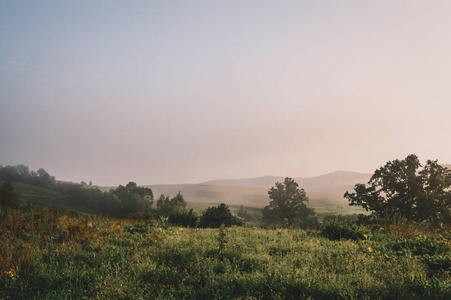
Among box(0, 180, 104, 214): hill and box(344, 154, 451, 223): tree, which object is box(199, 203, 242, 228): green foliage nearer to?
box(344, 154, 451, 223): tree

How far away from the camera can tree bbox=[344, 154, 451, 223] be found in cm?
2262

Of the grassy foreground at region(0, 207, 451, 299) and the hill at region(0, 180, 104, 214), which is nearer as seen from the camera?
the grassy foreground at region(0, 207, 451, 299)

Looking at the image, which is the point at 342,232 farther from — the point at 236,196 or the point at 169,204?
the point at 236,196

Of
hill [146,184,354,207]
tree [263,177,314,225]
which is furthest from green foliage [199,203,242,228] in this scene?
hill [146,184,354,207]

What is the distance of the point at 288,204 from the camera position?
158 ft

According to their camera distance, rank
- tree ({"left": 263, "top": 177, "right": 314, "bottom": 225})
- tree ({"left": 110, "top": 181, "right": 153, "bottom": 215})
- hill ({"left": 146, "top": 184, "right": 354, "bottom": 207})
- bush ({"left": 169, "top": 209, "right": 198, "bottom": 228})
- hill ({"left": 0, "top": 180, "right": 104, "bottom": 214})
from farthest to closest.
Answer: hill ({"left": 146, "top": 184, "right": 354, "bottom": 207}) → hill ({"left": 0, "top": 180, "right": 104, "bottom": 214}) → tree ({"left": 110, "top": 181, "right": 153, "bottom": 215}) → tree ({"left": 263, "top": 177, "right": 314, "bottom": 225}) → bush ({"left": 169, "top": 209, "right": 198, "bottom": 228})

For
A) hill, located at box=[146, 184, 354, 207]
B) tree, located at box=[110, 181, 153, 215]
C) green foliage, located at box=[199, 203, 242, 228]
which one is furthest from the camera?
hill, located at box=[146, 184, 354, 207]

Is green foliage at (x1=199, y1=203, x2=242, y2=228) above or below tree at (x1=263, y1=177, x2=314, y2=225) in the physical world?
above

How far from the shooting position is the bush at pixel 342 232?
963 centimetres

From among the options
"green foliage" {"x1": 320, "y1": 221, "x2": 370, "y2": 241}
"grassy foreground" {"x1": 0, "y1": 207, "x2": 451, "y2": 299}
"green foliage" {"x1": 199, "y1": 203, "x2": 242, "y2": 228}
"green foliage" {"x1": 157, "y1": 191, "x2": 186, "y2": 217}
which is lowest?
"green foliage" {"x1": 157, "y1": 191, "x2": 186, "y2": 217}

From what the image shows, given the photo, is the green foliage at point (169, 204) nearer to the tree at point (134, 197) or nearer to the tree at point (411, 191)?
the tree at point (134, 197)

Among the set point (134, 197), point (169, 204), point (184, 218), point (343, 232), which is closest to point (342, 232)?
point (343, 232)

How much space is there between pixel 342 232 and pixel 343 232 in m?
0.05

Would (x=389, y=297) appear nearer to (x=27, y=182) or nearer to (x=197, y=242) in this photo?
(x=197, y=242)
